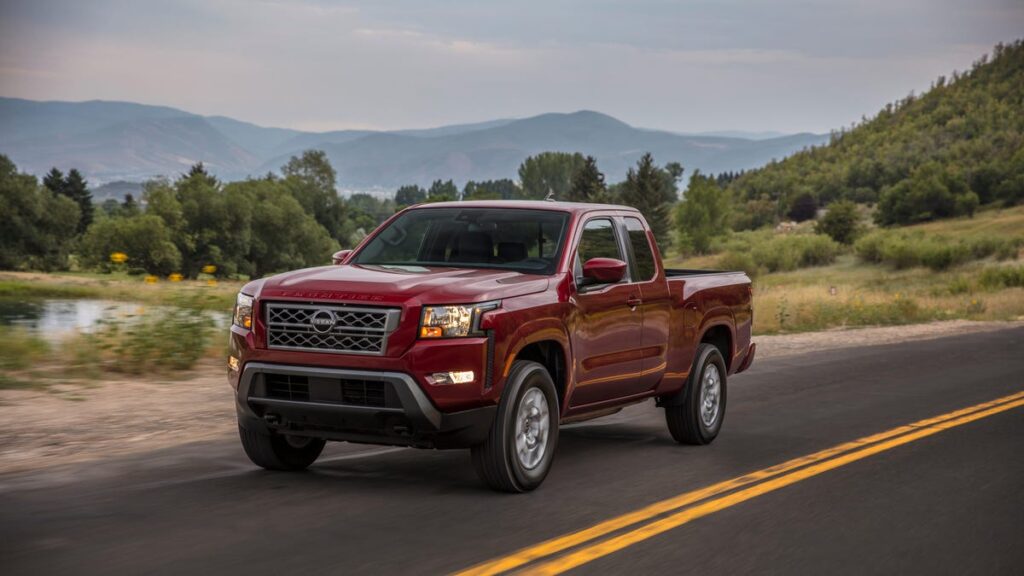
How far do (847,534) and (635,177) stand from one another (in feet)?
359

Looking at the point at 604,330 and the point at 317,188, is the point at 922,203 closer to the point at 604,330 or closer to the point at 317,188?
the point at 317,188

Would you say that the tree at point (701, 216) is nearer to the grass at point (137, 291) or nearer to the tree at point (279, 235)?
the tree at point (279, 235)

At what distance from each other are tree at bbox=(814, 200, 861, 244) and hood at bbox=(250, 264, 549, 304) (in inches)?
3585

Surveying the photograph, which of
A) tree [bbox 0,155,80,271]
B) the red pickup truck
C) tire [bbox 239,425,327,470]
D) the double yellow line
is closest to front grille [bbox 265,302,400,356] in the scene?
the red pickup truck

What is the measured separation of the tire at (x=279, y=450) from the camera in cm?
771

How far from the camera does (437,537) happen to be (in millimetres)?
6168

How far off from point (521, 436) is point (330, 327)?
139cm

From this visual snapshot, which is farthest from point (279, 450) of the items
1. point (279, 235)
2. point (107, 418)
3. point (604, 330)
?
point (279, 235)

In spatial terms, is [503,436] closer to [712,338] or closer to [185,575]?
[185,575]

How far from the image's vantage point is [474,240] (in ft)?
27.5

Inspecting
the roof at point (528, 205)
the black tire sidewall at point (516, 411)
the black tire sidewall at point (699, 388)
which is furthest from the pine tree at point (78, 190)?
the black tire sidewall at point (516, 411)

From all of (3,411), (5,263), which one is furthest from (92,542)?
(5,263)

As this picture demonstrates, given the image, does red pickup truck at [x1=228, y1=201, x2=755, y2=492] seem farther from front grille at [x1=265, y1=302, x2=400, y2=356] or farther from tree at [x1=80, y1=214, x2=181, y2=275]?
tree at [x1=80, y1=214, x2=181, y2=275]

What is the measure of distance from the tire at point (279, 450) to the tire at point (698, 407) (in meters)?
3.07
